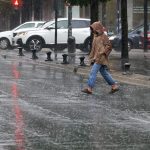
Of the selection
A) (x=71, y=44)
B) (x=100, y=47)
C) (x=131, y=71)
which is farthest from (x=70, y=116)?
(x=71, y=44)

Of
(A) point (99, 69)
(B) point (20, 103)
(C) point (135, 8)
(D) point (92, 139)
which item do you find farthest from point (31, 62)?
(C) point (135, 8)

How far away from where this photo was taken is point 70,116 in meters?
12.1

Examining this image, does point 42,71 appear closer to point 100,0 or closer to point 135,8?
point 100,0

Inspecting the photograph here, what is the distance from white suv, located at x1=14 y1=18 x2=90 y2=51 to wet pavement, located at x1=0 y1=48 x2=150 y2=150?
17255 mm

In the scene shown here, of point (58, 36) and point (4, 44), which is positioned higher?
point (58, 36)

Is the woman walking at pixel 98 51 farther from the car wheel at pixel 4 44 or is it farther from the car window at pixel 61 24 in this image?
the car wheel at pixel 4 44

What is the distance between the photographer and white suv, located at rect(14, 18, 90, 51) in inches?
1463

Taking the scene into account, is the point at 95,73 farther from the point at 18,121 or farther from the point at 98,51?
the point at 18,121

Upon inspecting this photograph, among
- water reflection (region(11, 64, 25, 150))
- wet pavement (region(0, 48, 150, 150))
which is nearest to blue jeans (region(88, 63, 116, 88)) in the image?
wet pavement (region(0, 48, 150, 150))

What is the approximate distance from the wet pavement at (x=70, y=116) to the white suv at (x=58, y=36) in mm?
17255

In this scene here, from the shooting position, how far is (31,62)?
91.8 ft

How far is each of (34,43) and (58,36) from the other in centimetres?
139

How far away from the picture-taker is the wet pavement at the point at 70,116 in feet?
31.2

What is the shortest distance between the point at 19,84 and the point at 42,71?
16.9ft
